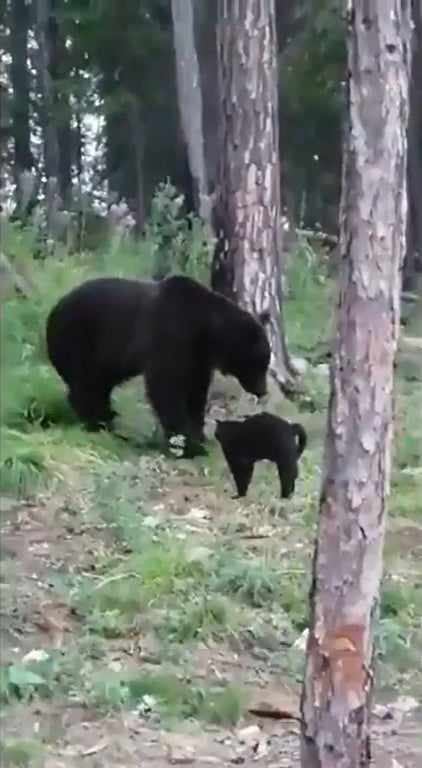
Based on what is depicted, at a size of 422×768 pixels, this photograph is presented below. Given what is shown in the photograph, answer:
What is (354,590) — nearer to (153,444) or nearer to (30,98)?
(153,444)

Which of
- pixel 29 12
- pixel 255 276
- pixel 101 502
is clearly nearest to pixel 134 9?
pixel 29 12

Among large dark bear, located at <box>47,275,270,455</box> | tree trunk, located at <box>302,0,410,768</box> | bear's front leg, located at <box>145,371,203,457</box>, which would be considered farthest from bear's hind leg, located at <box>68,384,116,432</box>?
tree trunk, located at <box>302,0,410,768</box>

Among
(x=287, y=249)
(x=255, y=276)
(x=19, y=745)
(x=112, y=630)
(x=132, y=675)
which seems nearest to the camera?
(x=19, y=745)

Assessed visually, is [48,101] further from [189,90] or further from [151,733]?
[151,733]

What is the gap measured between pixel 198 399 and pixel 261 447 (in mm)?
997

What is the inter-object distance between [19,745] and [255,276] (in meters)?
5.27

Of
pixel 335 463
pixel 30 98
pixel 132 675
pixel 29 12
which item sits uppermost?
pixel 29 12

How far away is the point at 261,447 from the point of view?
22.4 feet

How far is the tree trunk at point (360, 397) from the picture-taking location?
314 cm

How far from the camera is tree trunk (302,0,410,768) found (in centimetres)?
314

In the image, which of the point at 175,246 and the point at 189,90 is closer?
the point at 175,246

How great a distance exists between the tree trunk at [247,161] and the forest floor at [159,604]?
133cm

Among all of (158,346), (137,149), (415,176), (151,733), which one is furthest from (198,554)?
(137,149)

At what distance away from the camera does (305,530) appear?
20.2 feet
